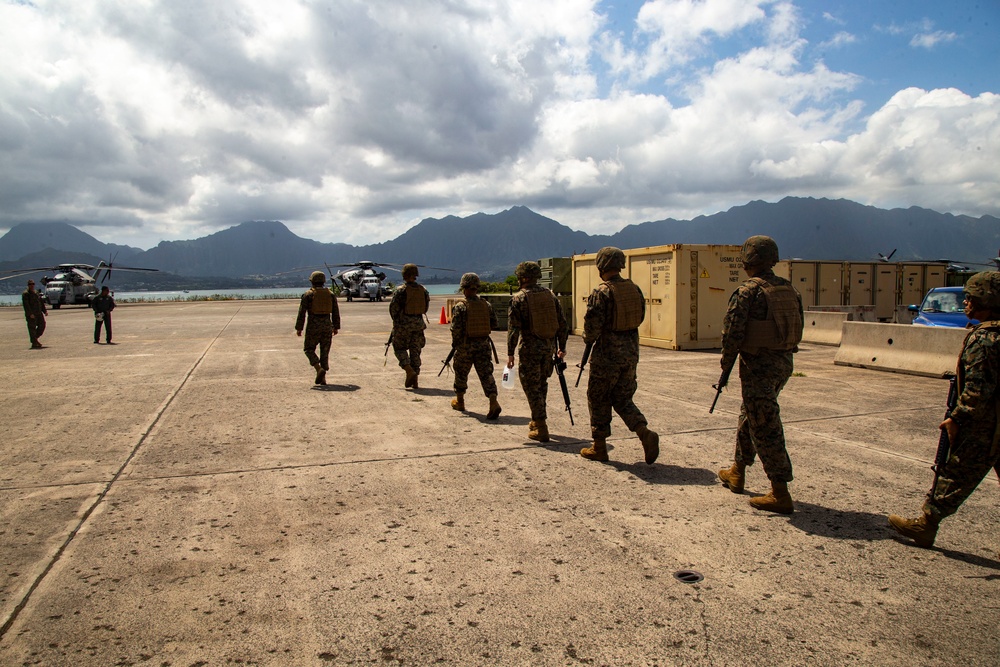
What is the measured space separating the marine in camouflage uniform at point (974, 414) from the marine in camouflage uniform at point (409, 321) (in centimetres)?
724

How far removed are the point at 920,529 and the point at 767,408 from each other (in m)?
1.12

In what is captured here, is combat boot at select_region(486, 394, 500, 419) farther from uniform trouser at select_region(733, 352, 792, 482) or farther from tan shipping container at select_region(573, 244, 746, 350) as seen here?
tan shipping container at select_region(573, 244, 746, 350)

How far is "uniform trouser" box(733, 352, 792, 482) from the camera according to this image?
4.43 meters

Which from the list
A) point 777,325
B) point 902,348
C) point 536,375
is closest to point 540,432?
point 536,375

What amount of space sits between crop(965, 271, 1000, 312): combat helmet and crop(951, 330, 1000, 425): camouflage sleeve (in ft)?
0.55

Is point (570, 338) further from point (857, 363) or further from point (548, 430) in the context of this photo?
point (548, 430)

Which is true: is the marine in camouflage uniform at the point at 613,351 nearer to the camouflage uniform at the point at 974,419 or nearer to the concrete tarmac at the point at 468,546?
the concrete tarmac at the point at 468,546

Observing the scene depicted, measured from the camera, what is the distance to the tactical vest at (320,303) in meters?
10.5

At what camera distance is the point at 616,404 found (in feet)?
18.7

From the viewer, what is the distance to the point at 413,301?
9969mm

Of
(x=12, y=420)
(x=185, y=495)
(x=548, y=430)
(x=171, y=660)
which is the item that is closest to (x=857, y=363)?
(x=548, y=430)

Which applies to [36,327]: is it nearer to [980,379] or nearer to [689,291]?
[689,291]

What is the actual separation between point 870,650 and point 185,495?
4.65m

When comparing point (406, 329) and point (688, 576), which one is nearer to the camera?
point (688, 576)
